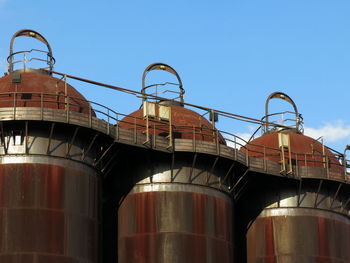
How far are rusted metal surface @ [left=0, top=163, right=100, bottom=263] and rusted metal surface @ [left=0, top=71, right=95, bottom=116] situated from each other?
151 inches

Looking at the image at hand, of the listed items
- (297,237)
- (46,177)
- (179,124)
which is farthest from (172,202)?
(297,237)

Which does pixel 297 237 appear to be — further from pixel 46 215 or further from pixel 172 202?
pixel 46 215

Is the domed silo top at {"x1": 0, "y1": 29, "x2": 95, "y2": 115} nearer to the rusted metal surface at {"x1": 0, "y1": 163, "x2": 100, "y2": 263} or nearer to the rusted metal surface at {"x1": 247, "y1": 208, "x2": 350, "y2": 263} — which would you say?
the rusted metal surface at {"x1": 0, "y1": 163, "x2": 100, "y2": 263}

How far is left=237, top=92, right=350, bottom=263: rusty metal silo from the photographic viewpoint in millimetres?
59500

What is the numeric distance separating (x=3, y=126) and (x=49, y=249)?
7106mm

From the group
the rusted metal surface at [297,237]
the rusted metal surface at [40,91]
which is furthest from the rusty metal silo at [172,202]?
the rusted metal surface at [297,237]

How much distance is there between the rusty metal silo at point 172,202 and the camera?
52.6 meters

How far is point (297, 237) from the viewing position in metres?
59.5

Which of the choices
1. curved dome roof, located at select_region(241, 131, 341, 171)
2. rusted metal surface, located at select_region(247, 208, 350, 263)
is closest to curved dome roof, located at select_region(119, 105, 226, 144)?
curved dome roof, located at select_region(241, 131, 341, 171)

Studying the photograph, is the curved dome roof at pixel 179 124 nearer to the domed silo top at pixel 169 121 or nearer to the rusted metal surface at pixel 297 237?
the domed silo top at pixel 169 121

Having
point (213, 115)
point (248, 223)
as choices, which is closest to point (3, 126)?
point (213, 115)

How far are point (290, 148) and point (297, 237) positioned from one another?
6349 mm

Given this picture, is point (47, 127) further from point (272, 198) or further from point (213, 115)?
point (272, 198)

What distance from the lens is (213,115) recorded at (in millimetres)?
58562
